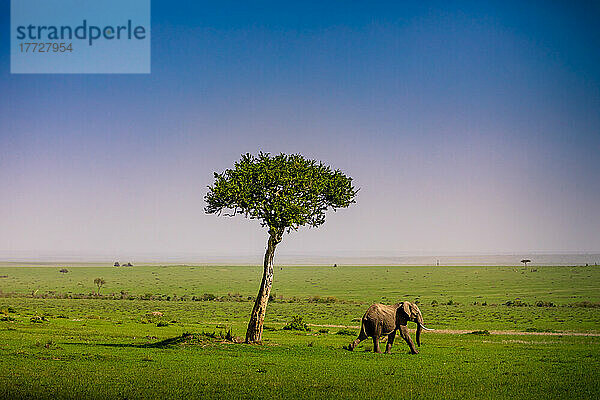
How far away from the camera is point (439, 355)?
3766cm

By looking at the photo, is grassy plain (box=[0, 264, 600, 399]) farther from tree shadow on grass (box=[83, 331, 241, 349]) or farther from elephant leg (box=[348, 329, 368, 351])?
elephant leg (box=[348, 329, 368, 351])

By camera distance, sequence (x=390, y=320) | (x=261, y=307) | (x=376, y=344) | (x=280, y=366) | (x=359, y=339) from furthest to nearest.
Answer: (x=261, y=307), (x=359, y=339), (x=376, y=344), (x=390, y=320), (x=280, y=366)

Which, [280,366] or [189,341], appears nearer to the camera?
[280,366]

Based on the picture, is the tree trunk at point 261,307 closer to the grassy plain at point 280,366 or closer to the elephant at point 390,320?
the grassy plain at point 280,366

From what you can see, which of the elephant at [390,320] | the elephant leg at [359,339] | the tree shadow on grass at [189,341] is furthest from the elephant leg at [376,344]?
the tree shadow on grass at [189,341]

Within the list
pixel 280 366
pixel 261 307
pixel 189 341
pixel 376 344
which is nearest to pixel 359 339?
pixel 376 344

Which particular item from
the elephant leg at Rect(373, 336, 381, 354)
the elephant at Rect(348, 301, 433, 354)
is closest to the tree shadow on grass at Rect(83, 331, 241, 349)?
the elephant leg at Rect(373, 336, 381, 354)

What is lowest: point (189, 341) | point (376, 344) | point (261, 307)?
point (376, 344)

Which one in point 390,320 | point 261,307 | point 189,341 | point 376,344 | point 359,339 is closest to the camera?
point 390,320

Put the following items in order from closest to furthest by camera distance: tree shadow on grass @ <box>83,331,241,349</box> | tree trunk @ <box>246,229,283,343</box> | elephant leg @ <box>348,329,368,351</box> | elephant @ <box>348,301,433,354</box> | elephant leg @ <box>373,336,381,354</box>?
elephant @ <box>348,301,433,354</box>, elephant leg @ <box>373,336,381,354</box>, elephant leg @ <box>348,329,368,351</box>, tree shadow on grass @ <box>83,331,241,349</box>, tree trunk @ <box>246,229,283,343</box>

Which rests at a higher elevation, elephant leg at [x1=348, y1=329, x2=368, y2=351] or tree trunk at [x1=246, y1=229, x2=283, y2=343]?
tree trunk at [x1=246, y1=229, x2=283, y2=343]

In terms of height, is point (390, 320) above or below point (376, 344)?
above

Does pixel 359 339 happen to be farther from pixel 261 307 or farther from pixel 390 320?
pixel 261 307

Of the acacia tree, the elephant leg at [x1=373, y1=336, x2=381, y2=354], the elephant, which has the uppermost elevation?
the acacia tree
